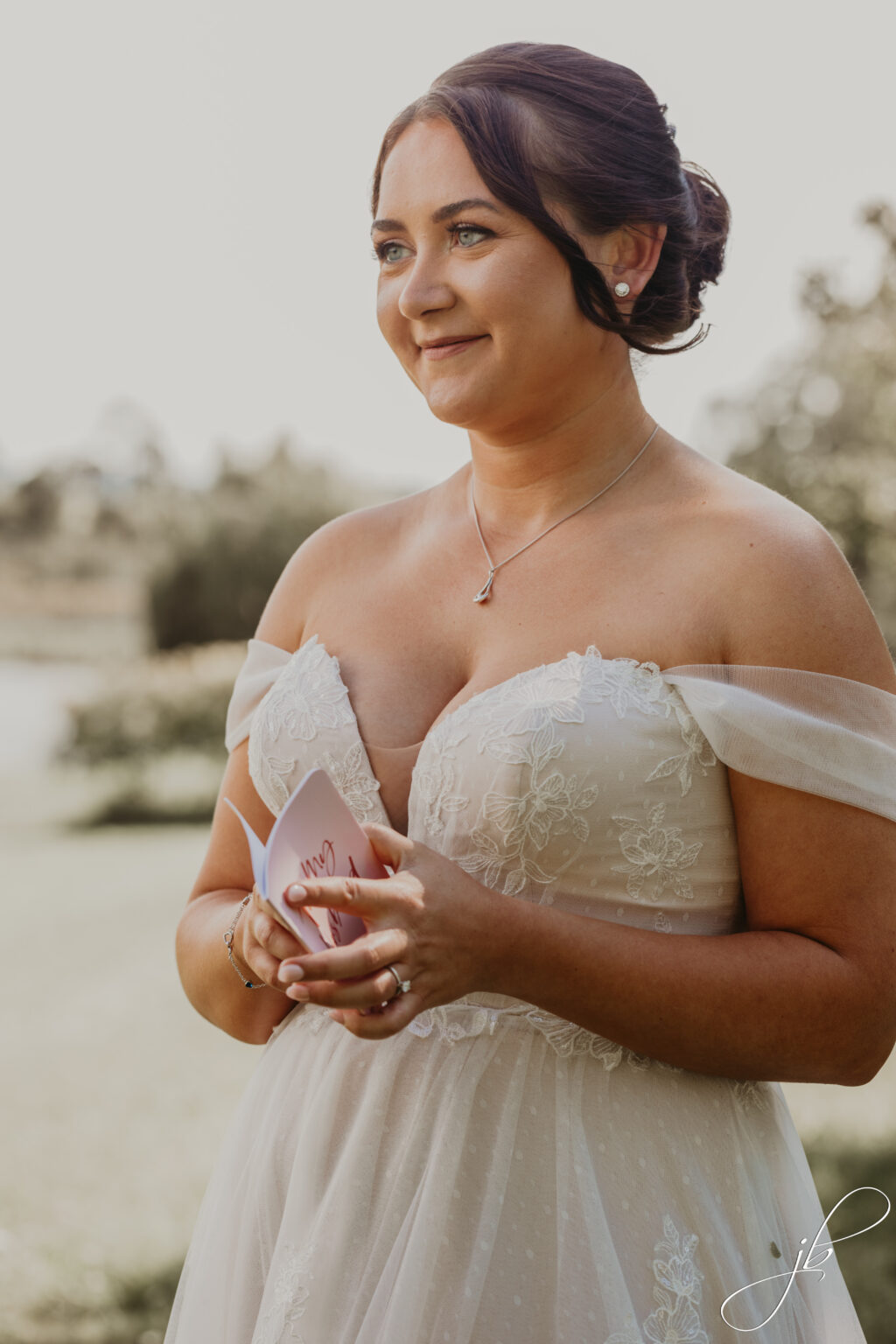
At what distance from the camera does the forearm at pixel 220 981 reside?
2051 millimetres

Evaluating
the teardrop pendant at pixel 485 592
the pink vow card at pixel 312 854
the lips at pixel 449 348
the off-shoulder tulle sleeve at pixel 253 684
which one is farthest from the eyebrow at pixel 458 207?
the pink vow card at pixel 312 854

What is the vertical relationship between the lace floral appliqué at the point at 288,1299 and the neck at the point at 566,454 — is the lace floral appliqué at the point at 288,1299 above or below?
below

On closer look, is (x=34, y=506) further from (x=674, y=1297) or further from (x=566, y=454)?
(x=674, y=1297)

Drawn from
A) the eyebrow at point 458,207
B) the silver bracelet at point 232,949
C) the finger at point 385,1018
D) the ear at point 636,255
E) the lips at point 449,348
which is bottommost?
the silver bracelet at point 232,949

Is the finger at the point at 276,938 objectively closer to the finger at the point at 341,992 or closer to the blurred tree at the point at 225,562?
the finger at the point at 341,992

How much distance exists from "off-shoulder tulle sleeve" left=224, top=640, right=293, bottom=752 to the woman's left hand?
2.20ft

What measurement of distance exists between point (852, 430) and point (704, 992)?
18.4 feet

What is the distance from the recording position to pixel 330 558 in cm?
229

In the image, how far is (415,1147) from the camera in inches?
71.1

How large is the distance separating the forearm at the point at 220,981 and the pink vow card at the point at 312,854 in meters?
0.54

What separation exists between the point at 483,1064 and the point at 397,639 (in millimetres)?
705

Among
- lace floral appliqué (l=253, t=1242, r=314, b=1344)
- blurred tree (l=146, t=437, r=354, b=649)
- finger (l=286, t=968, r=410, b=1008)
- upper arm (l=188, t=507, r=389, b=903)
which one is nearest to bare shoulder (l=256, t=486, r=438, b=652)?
upper arm (l=188, t=507, r=389, b=903)

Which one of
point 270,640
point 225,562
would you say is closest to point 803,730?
point 270,640

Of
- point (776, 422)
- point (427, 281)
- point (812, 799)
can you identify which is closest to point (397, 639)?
point (427, 281)
